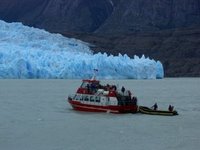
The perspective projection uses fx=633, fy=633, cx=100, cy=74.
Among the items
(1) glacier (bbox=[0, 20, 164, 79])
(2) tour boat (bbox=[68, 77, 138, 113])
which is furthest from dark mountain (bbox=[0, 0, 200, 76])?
(2) tour boat (bbox=[68, 77, 138, 113])

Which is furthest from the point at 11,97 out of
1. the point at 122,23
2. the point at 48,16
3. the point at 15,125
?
the point at 48,16

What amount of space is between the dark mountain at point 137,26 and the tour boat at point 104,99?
80523 mm

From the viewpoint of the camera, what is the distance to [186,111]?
137 ft

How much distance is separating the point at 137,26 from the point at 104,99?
425 ft

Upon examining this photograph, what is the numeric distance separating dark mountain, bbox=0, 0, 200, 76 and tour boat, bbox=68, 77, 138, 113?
80.5 metres

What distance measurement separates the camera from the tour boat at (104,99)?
37.8 meters

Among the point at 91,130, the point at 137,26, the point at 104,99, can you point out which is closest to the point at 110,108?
the point at 104,99

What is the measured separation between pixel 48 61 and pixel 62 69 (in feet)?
6.39

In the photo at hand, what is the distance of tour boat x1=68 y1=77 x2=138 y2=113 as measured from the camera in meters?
37.8

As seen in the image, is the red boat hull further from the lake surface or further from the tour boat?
the lake surface

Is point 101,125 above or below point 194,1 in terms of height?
below

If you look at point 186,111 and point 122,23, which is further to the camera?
point 122,23

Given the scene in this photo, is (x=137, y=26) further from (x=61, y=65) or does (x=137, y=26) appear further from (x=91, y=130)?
(x=91, y=130)

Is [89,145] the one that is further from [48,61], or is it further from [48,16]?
[48,16]
